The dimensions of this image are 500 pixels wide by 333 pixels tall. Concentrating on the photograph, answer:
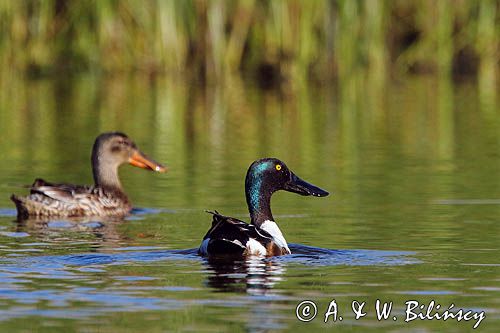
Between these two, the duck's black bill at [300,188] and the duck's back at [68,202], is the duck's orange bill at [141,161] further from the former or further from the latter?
the duck's black bill at [300,188]

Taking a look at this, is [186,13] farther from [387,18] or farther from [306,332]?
[306,332]

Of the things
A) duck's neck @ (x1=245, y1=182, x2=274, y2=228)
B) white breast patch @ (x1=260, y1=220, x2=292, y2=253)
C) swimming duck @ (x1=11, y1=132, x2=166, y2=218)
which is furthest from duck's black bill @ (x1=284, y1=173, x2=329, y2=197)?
swimming duck @ (x1=11, y1=132, x2=166, y2=218)

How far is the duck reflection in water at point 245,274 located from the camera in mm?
8844

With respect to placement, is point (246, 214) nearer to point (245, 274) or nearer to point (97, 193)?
point (97, 193)

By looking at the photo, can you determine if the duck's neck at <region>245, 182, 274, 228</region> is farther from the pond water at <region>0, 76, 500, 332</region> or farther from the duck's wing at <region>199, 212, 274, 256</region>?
the duck's wing at <region>199, 212, 274, 256</region>

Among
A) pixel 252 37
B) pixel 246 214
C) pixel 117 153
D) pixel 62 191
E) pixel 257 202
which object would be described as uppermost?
pixel 252 37

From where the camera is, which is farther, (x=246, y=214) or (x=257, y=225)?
(x=246, y=214)

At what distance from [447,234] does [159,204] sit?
3570mm

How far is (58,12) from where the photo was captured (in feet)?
102

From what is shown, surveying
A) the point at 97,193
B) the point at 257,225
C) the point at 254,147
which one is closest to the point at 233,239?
the point at 257,225

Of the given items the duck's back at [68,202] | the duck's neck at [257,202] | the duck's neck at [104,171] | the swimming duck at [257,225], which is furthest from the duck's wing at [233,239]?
the duck's neck at [104,171]

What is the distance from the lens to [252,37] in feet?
100

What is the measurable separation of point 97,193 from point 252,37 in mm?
16825

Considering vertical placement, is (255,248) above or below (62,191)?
below
